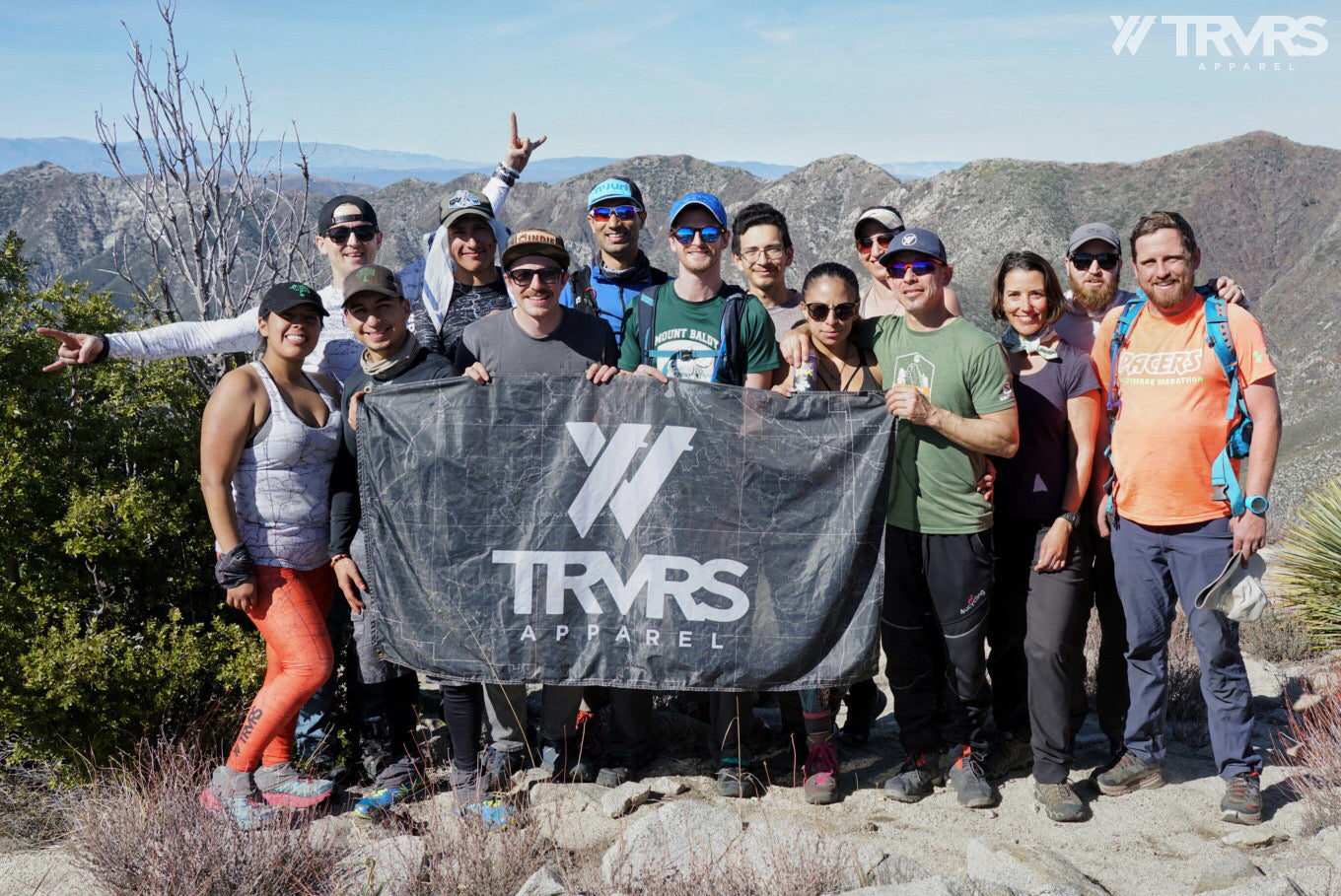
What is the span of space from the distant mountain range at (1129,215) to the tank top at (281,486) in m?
32.2

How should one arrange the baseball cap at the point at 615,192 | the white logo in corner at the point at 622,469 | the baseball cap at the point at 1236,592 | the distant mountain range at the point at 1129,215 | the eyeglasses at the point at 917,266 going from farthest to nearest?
the distant mountain range at the point at 1129,215 → the baseball cap at the point at 615,192 → the white logo in corner at the point at 622,469 → the eyeglasses at the point at 917,266 → the baseball cap at the point at 1236,592

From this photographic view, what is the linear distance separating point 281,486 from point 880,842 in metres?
3.33

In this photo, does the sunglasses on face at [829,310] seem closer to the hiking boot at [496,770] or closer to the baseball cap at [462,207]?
the baseball cap at [462,207]

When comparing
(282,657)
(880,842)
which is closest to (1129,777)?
(880,842)

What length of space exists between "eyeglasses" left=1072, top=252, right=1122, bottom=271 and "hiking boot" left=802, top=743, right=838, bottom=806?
115 inches

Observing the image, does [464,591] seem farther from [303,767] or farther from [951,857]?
[951,857]

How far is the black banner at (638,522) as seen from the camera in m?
5.02

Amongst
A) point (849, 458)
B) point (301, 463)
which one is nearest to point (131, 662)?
point (301, 463)

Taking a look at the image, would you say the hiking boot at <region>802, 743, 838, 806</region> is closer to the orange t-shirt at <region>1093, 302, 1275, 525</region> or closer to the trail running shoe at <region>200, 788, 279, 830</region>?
the orange t-shirt at <region>1093, 302, 1275, 525</region>

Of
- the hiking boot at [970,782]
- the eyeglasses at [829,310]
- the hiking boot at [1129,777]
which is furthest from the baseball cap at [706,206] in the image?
the hiking boot at [1129,777]

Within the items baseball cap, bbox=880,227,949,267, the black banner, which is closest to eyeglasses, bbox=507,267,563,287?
the black banner

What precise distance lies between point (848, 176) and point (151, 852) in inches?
4649

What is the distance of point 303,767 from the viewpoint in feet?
17.7

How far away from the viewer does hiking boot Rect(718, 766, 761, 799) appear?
5426 mm
